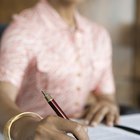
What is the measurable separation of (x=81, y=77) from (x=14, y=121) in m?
0.46

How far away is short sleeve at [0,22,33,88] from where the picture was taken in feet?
3.06

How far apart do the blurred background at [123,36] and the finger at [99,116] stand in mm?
1381

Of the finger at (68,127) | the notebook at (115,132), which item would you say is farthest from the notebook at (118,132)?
the finger at (68,127)

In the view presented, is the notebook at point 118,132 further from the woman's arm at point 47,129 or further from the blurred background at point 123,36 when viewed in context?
the blurred background at point 123,36

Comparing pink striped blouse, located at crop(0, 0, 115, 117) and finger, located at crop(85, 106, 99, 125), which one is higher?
pink striped blouse, located at crop(0, 0, 115, 117)

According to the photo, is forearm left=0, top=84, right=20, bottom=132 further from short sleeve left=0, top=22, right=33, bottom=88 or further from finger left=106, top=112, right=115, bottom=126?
finger left=106, top=112, right=115, bottom=126

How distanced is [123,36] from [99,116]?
1565mm

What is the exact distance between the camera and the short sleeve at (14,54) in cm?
93

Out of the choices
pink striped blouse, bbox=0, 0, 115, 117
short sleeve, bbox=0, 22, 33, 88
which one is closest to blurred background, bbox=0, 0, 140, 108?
pink striped blouse, bbox=0, 0, 115, 117

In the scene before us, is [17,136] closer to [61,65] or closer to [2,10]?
[61,65]

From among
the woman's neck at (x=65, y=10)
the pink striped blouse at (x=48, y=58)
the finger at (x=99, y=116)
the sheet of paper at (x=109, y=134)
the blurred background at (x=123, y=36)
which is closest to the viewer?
the sheet of paper at (x=109, y=134)

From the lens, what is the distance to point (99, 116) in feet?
2.97

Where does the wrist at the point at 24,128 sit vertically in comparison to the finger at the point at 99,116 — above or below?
above

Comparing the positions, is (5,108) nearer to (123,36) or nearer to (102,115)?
(102,115)
